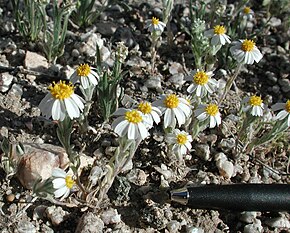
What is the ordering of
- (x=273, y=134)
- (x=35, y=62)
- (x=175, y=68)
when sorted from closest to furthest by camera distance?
1. (x=273, y=134)
2. (x=35, y=62)
3. (x=175, y=68)

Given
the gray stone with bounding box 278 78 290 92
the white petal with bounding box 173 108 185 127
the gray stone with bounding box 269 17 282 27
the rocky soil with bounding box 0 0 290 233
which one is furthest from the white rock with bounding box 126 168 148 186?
the gray stone with bounding box 269 17 282 27

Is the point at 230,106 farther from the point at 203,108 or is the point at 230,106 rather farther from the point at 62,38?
the point at 62,38

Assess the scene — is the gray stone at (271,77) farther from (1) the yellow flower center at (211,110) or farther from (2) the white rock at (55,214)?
(2) the white rock at (55,214)

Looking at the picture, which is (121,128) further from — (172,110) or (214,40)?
(214,40)

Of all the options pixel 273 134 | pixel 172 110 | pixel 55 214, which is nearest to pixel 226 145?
pixel 273 134

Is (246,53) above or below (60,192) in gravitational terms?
above

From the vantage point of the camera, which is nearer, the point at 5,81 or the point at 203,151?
Answer: the point at 203,151

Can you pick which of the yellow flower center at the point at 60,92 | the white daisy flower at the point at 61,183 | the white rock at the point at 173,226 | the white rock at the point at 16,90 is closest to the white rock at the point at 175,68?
the white rock at the point at 16,90
